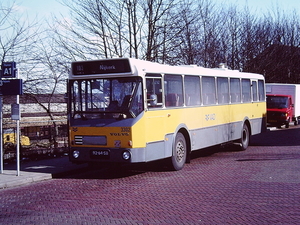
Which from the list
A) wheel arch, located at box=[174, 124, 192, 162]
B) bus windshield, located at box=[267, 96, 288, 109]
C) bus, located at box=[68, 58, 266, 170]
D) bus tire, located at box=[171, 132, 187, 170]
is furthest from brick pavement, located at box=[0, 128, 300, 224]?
bus windshield, located at box=[267, 96, 288, 109]

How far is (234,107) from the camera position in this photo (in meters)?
17.6

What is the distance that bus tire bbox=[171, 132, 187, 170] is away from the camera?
12.9 metres

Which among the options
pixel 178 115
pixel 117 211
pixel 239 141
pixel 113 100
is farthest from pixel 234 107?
pixel 117 211

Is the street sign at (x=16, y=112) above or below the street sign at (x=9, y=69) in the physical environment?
below

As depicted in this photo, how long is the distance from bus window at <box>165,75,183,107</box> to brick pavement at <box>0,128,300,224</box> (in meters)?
1.93

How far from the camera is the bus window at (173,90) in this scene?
12.8 meters

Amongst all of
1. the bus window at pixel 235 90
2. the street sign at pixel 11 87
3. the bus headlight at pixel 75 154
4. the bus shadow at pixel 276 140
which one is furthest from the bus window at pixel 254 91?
the street sign at pixel 11 87

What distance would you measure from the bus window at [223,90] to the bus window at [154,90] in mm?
4466

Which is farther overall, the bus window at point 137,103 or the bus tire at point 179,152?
the bus tire at point 179,152

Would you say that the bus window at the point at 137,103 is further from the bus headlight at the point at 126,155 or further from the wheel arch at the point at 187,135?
the wheel arch at the point at 187,135

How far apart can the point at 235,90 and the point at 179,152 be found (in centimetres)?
567

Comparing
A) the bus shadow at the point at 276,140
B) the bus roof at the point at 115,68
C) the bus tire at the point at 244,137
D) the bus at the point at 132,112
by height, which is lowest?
the bus shadow at the point at 276,140

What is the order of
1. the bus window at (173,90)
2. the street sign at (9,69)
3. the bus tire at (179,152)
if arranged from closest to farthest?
the street sign at (9,69) < the bus window at (173,90) < the bus tire at (179,152)

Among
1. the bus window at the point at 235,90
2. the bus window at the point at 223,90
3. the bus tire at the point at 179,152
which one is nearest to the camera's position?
the bus tire at the point at 179,152
